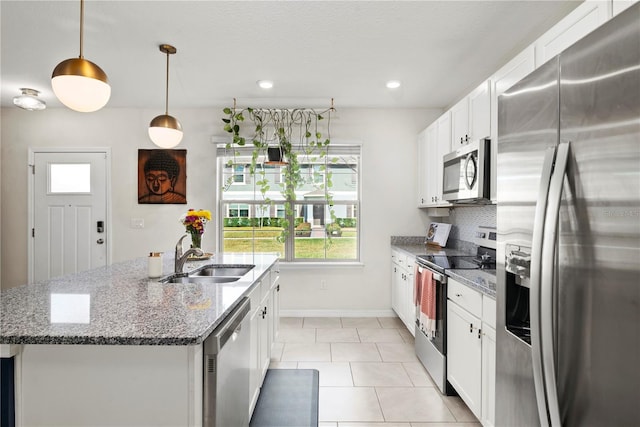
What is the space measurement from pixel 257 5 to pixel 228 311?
1.90 meters

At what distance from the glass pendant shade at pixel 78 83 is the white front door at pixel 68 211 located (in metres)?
3.17

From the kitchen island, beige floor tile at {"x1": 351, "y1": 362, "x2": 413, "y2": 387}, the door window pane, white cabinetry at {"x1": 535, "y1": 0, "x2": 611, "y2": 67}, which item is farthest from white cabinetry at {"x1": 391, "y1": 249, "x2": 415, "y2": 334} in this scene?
the door window pane

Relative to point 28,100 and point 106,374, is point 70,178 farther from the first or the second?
point 106,374

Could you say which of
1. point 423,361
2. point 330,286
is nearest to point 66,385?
point 423,361

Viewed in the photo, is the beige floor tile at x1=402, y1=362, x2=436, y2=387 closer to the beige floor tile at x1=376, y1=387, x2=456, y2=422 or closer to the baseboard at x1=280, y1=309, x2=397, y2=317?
the beige floor tile at x1=376, y1=387, x2=456, y2=422

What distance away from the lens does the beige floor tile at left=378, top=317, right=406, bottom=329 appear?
4086 mm

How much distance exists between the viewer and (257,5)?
88.7 inches

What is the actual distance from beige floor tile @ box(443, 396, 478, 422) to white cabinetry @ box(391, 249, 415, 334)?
2.97 feet

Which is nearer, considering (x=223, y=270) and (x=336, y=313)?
(x=223, y=270)

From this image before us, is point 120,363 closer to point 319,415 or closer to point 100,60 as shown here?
point 319,415

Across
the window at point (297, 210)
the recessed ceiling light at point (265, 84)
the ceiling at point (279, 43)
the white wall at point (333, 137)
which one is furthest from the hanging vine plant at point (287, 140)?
the recessed ceiling light at point (265, 84)

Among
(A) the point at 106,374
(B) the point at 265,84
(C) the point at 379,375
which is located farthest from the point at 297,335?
(A) the point at 106,374

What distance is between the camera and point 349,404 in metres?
2.42

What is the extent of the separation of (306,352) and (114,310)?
7.15 ft
